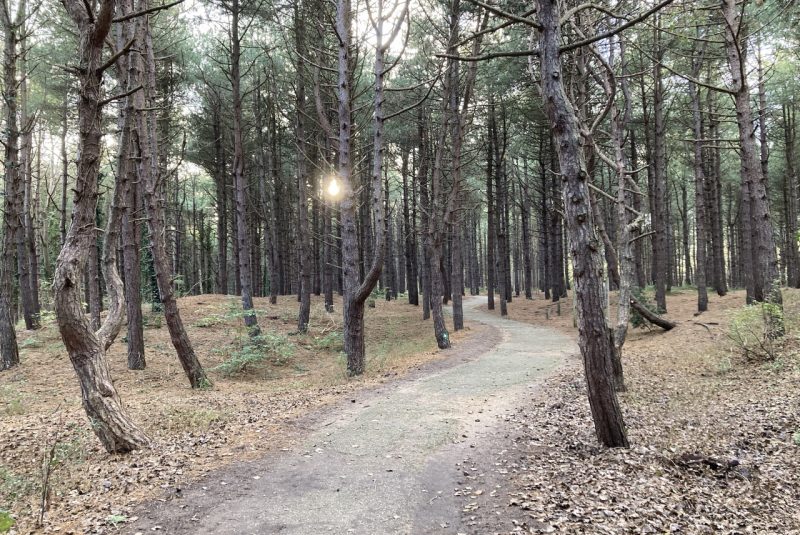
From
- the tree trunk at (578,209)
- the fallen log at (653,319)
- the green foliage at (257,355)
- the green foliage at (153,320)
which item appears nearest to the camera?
the tree trunk at (578,209)

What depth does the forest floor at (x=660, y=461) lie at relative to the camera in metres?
3.88

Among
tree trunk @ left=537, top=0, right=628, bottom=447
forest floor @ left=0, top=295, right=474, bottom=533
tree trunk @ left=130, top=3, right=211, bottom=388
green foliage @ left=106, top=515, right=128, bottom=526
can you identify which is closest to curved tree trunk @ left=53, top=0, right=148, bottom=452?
forest floor @ left=0, top=295, right=474, bottom=533

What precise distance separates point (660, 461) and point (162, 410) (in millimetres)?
7414

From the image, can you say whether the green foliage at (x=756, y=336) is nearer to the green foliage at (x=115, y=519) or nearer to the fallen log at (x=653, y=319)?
the fallen log at (x=653, y=319)

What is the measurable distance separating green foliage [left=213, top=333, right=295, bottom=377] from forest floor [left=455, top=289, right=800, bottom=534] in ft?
23.9

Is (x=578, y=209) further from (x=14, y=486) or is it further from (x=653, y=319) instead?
(x=653, y=319)

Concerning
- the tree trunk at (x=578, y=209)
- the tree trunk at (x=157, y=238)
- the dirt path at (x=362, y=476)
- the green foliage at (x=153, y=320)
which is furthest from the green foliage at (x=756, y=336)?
the green foliage at (x=153, y=320)

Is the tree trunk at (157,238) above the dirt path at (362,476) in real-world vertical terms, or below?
above

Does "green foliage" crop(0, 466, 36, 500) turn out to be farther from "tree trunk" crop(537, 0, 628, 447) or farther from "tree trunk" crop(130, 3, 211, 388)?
"tree trunk" crop(537, 0, 628, 447)

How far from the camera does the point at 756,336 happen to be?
29.7 feet


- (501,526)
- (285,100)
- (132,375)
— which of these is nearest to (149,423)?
(132,375)

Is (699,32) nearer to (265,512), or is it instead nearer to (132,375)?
(265,512)

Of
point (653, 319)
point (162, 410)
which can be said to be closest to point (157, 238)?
point (162, 410)

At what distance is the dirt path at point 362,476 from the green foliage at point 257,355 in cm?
470
